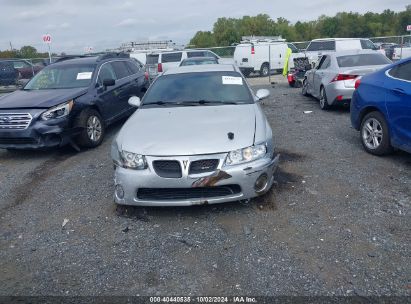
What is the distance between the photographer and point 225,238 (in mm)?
3619

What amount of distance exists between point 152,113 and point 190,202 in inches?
64.9

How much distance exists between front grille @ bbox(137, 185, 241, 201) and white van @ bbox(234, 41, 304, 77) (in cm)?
1897

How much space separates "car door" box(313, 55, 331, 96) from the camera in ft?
32.0

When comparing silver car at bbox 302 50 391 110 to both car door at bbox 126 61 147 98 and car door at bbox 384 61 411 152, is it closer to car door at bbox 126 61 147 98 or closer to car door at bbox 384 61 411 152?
car door at bbox 384 61 411 152

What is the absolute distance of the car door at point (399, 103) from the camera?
4.91 metres

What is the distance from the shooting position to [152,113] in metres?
4.96

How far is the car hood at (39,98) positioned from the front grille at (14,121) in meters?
0.19

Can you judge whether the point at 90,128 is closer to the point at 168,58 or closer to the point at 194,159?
the point at 194,159

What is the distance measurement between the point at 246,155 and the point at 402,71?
302 cm

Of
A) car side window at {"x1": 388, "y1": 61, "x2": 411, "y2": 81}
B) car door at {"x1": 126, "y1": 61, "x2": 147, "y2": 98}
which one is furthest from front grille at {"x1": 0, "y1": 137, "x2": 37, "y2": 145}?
car side window at {"x1": 388, "y1": 61, "x2": 411, "y2": 81}

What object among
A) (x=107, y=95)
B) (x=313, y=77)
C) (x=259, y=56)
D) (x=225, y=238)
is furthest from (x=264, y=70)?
(x=225, y=238)

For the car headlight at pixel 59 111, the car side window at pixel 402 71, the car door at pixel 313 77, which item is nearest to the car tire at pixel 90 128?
the car headlight at pixel 59 111

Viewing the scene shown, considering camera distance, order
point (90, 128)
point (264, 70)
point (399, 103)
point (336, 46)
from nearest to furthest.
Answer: point (399, 103) < point (90, 128) < point (336, 46) < point (264, 70)

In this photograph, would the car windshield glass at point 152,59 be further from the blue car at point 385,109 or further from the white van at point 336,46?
the blue car at point 385,109
